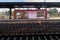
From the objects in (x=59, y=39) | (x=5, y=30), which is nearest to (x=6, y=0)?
(x=5, y=30)

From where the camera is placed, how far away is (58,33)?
5.29 ft

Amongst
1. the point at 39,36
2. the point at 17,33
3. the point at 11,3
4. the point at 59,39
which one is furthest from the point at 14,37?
the point at 11,3

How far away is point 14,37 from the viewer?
1566 millimetres

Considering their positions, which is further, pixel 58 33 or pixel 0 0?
pixel 0 0

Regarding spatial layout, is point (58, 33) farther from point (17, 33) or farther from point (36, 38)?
point (17, 33)

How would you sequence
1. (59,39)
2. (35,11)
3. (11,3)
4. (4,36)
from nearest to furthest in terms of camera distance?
(59,39), (4,36), (11,3), (35,11)

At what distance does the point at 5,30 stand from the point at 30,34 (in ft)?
0.94

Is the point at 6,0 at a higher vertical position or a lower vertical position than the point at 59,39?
higher

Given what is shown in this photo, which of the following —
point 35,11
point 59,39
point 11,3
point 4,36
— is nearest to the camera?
point 59,39

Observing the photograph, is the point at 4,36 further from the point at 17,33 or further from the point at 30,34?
the point at 30,34

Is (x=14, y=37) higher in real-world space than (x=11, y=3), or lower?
lower

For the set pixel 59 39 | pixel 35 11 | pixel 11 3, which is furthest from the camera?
pixel 35 11

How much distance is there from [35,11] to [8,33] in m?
2.14

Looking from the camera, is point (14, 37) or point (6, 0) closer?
point (14, 37)
